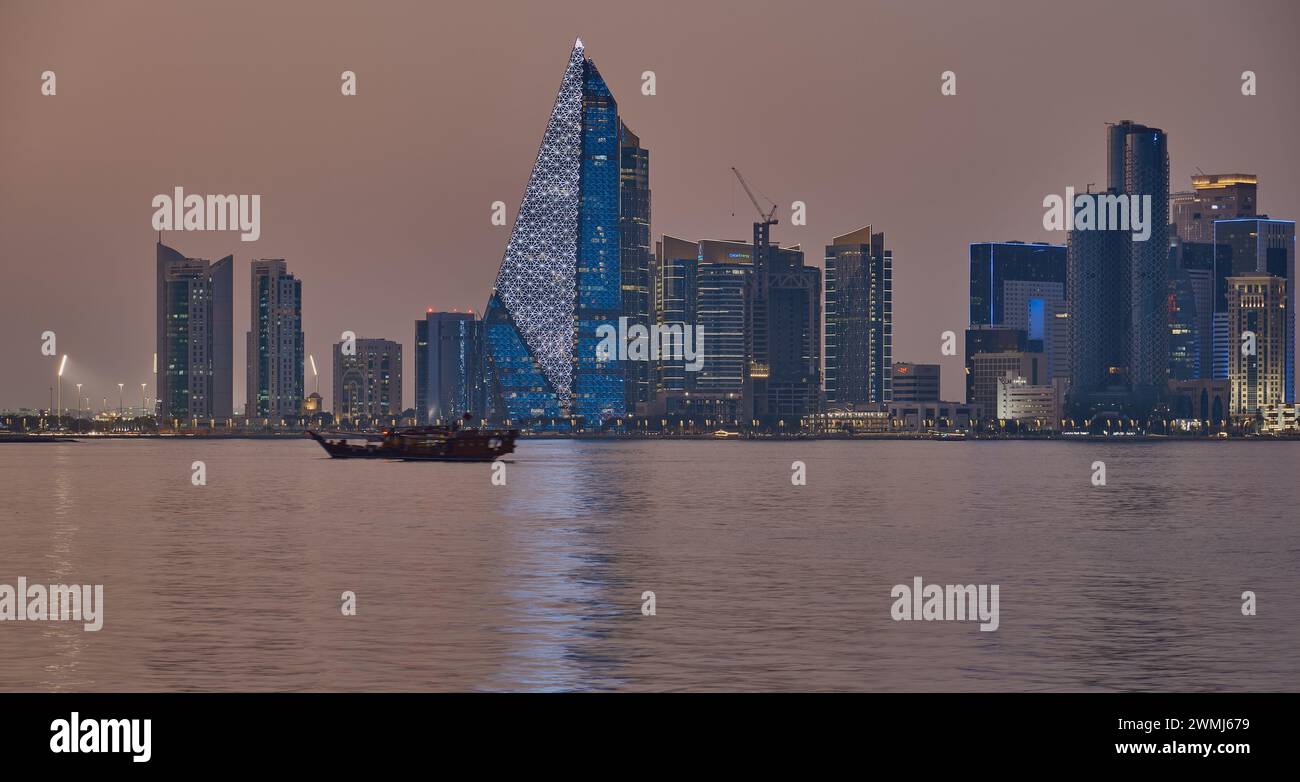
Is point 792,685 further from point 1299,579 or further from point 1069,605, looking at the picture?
point 1299,579

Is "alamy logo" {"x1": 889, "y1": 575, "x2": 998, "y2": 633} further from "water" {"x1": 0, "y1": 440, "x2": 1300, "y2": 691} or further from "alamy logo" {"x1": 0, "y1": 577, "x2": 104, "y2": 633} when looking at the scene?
"alamy logo" {"x1": 0, "y1": 577, "x2": 104, "y2": 633}

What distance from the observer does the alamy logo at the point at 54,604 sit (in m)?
47.0

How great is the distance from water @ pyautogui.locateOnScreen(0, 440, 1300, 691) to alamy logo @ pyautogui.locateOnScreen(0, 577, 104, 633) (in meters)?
0.85

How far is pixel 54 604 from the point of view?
51.5 meters
